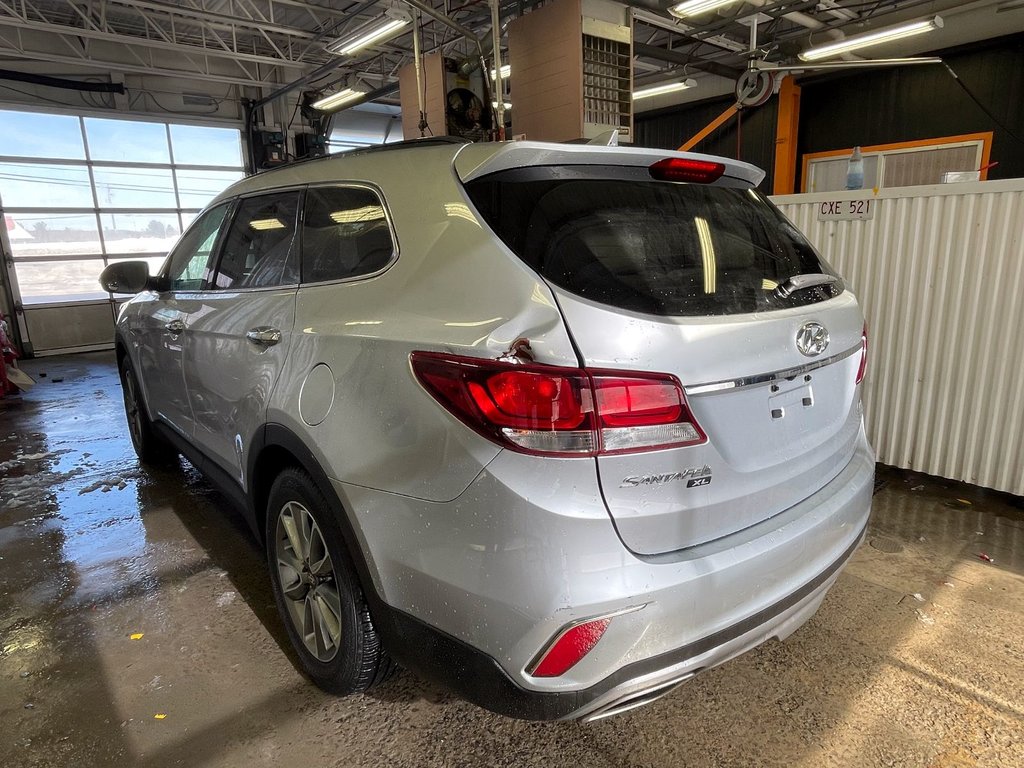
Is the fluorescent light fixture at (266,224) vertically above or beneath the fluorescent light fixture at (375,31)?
beneath

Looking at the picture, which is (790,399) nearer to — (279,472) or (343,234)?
(343,234)

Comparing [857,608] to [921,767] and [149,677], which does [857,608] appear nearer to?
[921,767]

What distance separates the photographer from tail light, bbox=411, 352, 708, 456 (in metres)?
1.19

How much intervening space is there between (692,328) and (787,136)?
11.0 metres

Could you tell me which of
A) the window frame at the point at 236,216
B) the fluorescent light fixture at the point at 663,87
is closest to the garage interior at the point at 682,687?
the window frame at the point at 236,216

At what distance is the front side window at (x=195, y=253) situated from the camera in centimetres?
265

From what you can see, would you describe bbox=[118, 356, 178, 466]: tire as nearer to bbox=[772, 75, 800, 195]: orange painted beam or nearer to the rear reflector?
the rear reflector

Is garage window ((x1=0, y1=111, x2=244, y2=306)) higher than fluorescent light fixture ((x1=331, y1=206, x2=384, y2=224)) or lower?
higher

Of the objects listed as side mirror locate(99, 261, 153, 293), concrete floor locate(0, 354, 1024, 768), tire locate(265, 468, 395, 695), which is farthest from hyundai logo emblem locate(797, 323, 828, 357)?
side mirror locate(99, 261, 153, 293)

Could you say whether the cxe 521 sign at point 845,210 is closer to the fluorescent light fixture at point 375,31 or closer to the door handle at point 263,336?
the door handle at point 263,336

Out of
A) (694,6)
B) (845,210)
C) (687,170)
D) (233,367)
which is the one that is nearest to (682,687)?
(687,170)

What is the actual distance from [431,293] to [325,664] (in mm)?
A: 1188

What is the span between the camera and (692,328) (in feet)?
4.27

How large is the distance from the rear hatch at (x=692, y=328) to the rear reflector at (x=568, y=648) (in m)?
0.18
